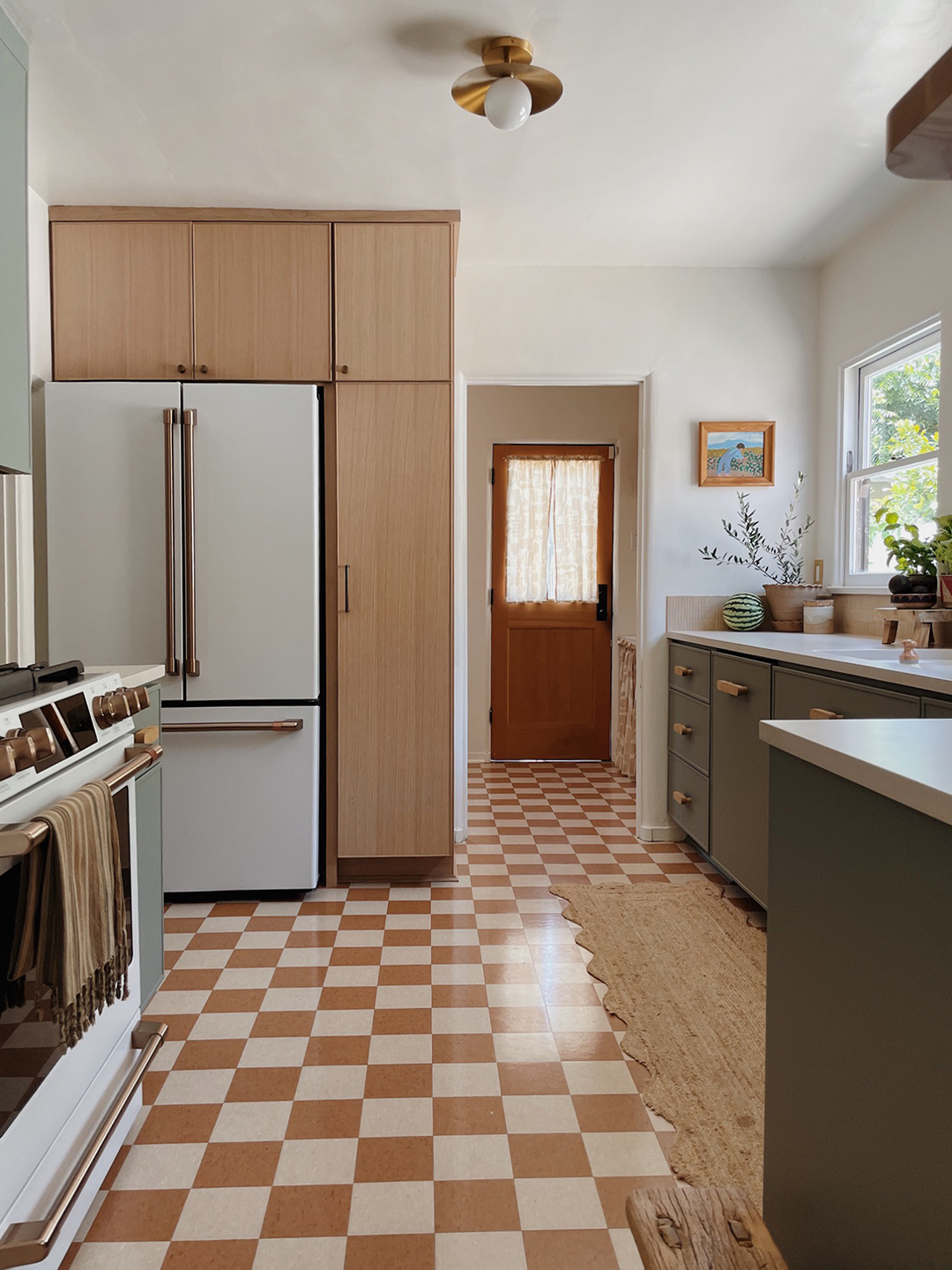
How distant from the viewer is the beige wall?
5.45 m

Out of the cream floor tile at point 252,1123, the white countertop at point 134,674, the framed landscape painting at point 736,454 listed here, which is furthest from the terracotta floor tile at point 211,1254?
the framed landscape painting at point 736,454

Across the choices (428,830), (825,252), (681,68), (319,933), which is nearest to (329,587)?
(428,830)

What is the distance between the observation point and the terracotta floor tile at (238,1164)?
1.59m

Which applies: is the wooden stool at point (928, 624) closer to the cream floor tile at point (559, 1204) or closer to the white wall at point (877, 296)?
the white wall at point (877, 296)

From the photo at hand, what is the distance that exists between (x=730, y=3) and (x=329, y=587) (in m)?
2.03

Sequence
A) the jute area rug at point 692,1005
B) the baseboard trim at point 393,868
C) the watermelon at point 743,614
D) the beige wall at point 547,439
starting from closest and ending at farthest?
the jute area rug at point 692,1005 < the baseboard trim at point 393,868 < the watermelon at point 743,614 < the beige wall at point 547,439

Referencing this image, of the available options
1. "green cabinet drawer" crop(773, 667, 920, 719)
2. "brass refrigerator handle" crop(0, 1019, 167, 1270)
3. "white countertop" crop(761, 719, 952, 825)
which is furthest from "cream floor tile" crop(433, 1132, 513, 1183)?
"green cabinet drawer" crop(773, 667, 920, 719)

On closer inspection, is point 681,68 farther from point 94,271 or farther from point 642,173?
point 94,271

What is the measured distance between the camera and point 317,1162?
1641mm

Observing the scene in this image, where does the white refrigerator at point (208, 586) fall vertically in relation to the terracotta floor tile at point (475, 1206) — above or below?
above

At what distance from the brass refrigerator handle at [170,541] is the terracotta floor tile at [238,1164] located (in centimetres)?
164

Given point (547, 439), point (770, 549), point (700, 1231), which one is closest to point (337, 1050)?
point (700, 1231)

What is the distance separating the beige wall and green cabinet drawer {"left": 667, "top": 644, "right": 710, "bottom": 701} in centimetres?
172

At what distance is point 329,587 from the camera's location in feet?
10.2
